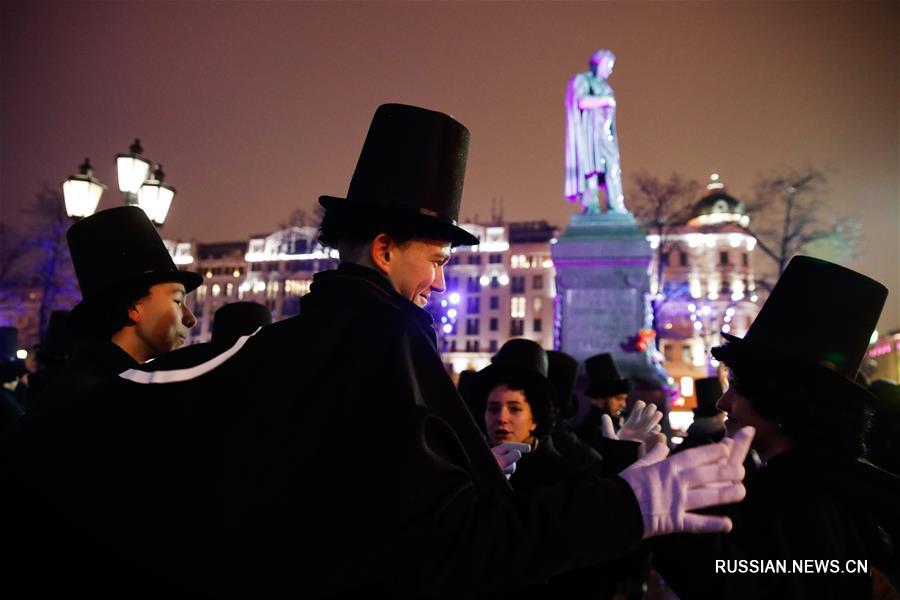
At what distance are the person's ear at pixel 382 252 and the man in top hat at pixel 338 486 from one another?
1.39 feet

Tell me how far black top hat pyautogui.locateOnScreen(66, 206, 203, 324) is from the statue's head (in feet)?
53.4

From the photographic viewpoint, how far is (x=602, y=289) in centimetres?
1723

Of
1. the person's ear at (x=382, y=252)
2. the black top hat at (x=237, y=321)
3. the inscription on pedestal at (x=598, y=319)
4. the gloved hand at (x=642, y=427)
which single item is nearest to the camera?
the person's ear at (x=382, y=252)

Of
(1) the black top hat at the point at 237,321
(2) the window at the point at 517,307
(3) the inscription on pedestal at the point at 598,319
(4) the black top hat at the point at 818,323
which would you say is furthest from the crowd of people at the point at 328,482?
(2) the window at the point at 517,307

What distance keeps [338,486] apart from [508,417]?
319cm

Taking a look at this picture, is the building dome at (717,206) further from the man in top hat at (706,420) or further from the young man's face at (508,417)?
the young man's face at (508,417)

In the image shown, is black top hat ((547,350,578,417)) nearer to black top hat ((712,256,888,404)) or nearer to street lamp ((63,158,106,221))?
black top hat ((712,256,888,404))

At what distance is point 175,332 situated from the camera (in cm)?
416

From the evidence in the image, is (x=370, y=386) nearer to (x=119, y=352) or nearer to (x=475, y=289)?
(x=119, y=352)

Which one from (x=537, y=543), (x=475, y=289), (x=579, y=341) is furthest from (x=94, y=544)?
(x=475, y=289)

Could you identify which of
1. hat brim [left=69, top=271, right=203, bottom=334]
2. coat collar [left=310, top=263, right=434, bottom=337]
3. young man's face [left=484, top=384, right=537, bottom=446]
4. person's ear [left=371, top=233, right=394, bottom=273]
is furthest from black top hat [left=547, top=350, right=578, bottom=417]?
coat collar [left=310, top=263, right=434, bottom=337]

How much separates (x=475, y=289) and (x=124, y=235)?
8982cm

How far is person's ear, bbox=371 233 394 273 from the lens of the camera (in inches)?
88.1

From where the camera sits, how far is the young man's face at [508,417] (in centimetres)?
464
